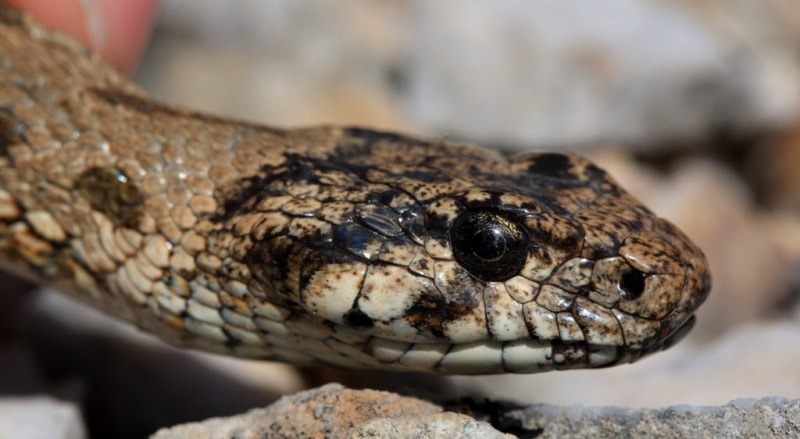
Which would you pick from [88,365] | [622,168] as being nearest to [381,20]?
[622,168]

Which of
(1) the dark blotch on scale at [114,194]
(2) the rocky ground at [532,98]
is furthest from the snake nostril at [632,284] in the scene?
(2) the rocky ground at [532,98]

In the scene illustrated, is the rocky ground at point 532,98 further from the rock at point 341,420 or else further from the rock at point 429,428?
the rock at point 429,428

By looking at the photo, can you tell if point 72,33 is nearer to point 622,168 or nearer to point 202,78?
point 202,78

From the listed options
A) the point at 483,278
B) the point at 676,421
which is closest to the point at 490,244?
the point at 483,278

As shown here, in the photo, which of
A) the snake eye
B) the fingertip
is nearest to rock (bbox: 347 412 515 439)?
the snake eye

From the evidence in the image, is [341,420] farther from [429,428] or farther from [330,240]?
[330,240]

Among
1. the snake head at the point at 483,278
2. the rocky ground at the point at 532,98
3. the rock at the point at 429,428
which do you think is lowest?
the rock at the point at 429,428
